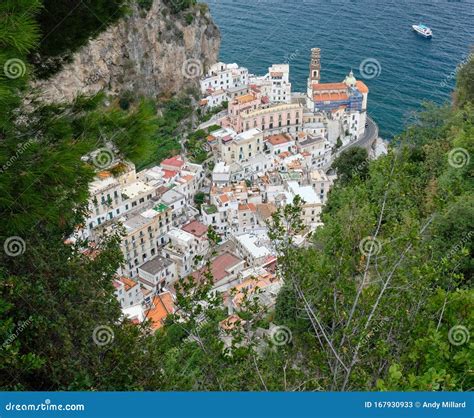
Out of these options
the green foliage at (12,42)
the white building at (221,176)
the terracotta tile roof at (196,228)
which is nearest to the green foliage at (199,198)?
the white building at (221,176)

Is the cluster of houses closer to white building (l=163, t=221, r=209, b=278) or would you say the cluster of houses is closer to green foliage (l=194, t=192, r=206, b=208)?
white building (l=163, t=221, r=209, b=278)

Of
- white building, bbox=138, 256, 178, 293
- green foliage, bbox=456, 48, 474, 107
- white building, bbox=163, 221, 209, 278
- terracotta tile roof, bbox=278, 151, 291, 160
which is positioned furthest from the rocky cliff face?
green foliage, bbox=456, 48, 474, 107

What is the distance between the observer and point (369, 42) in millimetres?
39656

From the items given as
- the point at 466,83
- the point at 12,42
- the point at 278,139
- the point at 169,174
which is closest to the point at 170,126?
the point at 169,174

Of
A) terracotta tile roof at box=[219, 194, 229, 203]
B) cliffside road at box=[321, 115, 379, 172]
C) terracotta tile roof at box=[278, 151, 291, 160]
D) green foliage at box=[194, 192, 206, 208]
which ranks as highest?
terracotta tile roof at box=[219, 194, 229, 203]

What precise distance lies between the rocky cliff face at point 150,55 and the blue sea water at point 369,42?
5.23 metres

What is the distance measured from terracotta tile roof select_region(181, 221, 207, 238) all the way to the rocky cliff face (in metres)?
9.13

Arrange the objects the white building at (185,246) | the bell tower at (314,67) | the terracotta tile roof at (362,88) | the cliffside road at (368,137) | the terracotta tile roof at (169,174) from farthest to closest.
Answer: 1. the bell tower at (314,67)
2. the terracotta tile roof at (362,88)
3. the cliffside road at (368,137)
4. the terracotta tile roof at (169,174)
5. the white building at (185,246)

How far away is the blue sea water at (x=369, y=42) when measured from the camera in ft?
111

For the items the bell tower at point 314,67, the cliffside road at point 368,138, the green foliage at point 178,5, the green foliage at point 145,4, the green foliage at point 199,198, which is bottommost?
the green foliage at point 199,198

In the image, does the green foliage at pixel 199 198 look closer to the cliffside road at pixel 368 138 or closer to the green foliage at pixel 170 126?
the green foliage at pixel 170 126

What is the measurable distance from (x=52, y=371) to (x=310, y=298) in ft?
7.19

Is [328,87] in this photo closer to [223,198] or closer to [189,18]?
[189,18]

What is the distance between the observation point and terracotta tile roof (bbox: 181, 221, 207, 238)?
70.5ft
